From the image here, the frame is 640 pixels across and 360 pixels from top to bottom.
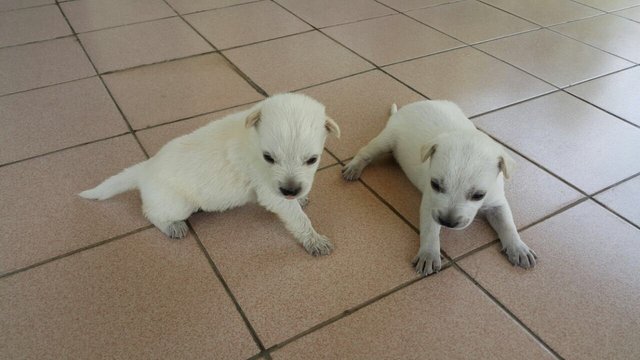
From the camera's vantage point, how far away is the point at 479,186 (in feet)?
4.68

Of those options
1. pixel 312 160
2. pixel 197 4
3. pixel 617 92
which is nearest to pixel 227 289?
pixel 312 160

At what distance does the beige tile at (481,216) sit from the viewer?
173 cm

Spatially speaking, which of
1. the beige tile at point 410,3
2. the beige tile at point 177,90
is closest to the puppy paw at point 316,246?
the beige tile at point 177,90

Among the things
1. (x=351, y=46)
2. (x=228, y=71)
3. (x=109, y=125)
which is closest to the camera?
(x=109, y=125)

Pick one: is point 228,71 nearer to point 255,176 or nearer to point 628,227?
point 255,176

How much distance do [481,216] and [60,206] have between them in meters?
1.64

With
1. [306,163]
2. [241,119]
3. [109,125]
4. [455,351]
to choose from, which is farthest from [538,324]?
[109,125]

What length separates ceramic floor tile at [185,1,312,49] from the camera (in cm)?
308

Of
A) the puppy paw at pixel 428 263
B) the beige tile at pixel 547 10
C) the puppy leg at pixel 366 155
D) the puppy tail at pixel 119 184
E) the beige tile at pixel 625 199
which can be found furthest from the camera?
the beige tile at pixel 547 10

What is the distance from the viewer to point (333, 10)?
354cm

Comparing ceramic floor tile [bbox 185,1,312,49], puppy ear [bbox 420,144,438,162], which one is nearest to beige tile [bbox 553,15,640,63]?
ceramic floor tile [bbox 185,1,312,49]

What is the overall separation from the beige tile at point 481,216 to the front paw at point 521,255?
0.11m

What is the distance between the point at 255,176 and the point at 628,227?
144 centimetres

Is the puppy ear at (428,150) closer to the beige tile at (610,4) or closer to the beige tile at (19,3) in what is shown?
the beige tile at (610,4)
